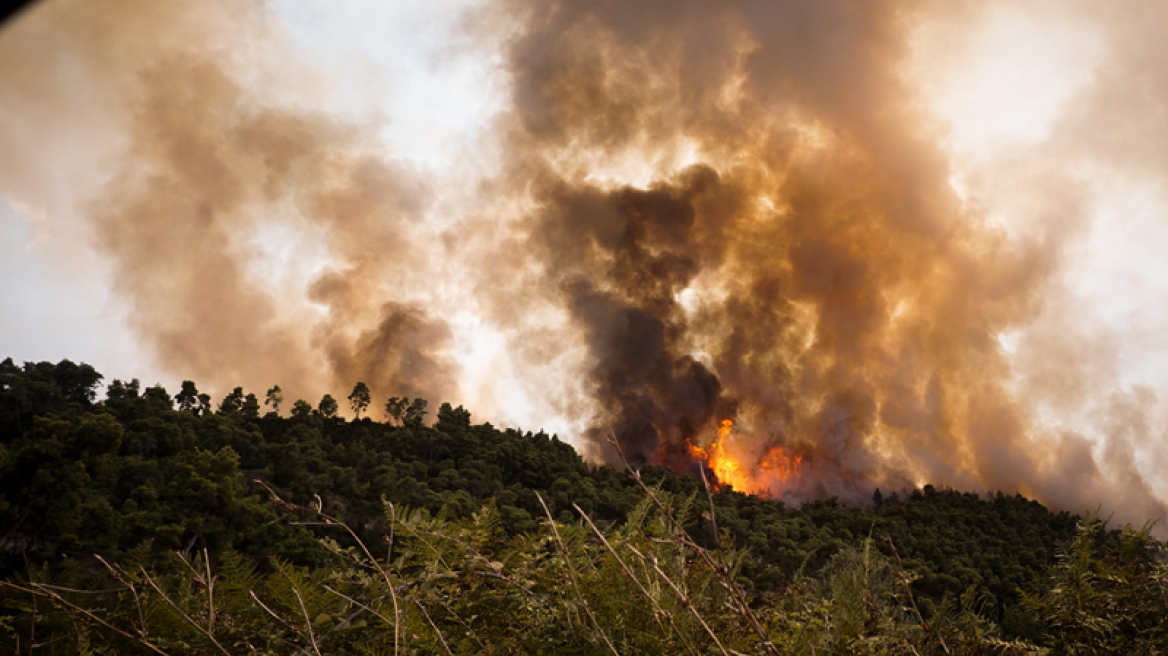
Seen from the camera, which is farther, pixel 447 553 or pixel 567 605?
pixel 447 553

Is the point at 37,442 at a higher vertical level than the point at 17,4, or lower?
higher

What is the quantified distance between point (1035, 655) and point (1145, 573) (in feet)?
2.79

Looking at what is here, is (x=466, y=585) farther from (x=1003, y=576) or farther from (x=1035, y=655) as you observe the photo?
(x=1003, y=576)

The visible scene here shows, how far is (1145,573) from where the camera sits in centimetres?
241

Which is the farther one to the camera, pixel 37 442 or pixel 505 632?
pixel 37 442

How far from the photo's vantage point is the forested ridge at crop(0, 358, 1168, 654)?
5.74ft

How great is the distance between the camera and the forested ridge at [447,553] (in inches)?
68.8

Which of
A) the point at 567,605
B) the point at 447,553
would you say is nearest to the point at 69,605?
the point at 447,553

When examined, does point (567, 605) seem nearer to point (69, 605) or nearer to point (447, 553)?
point (447, 553)

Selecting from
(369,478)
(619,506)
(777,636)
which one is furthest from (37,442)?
(619,506)

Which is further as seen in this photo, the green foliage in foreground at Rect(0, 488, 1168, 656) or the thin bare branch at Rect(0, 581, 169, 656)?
the green foliage in foreground at Rect(0, 488, 1168, 656)

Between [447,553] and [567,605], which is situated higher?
[447,553]

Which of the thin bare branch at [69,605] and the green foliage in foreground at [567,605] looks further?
the green foliage in foreground at [567,605]

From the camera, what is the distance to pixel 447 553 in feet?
7.23
